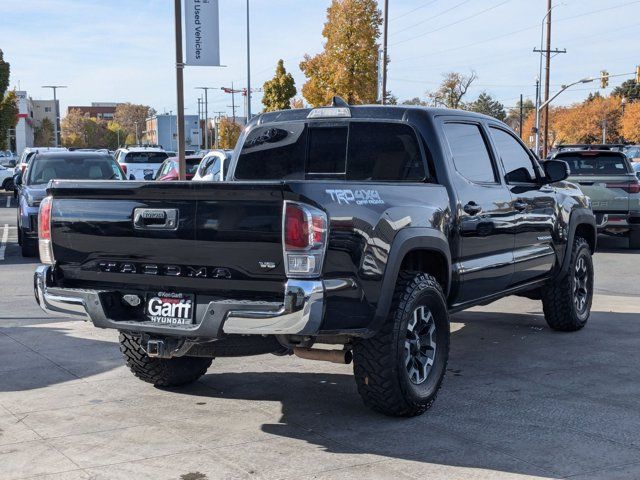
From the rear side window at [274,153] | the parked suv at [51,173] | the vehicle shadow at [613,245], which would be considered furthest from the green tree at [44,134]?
the rear side window at [274,153]

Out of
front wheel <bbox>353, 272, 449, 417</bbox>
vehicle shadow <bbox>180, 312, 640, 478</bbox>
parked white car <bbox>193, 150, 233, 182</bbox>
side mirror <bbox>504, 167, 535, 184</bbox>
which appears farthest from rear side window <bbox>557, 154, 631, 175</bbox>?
A: front wheel <bbox>353, 272, 449, 417</bbox>

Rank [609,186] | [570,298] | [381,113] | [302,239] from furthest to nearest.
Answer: [609,186], [570,298], [381,113], [302,239]

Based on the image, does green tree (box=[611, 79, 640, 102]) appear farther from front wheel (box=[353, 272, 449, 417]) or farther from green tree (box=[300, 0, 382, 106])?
front wheel (box=[353, 272, 449, 417])

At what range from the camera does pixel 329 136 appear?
6.80m

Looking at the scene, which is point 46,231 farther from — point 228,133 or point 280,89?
point 228,133

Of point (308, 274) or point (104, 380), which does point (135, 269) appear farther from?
point (104, 380)

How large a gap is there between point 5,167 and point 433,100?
2625 inches

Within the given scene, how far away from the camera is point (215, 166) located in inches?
675

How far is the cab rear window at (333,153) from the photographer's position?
634 cm

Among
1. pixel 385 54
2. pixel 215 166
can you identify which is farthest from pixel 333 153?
pixel 385 54

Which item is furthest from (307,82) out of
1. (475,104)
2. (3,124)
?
(475,104)

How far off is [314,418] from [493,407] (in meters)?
1.21

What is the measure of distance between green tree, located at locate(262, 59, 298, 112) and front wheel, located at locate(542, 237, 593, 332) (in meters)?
61.3

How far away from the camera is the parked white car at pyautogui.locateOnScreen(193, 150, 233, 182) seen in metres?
16.5
